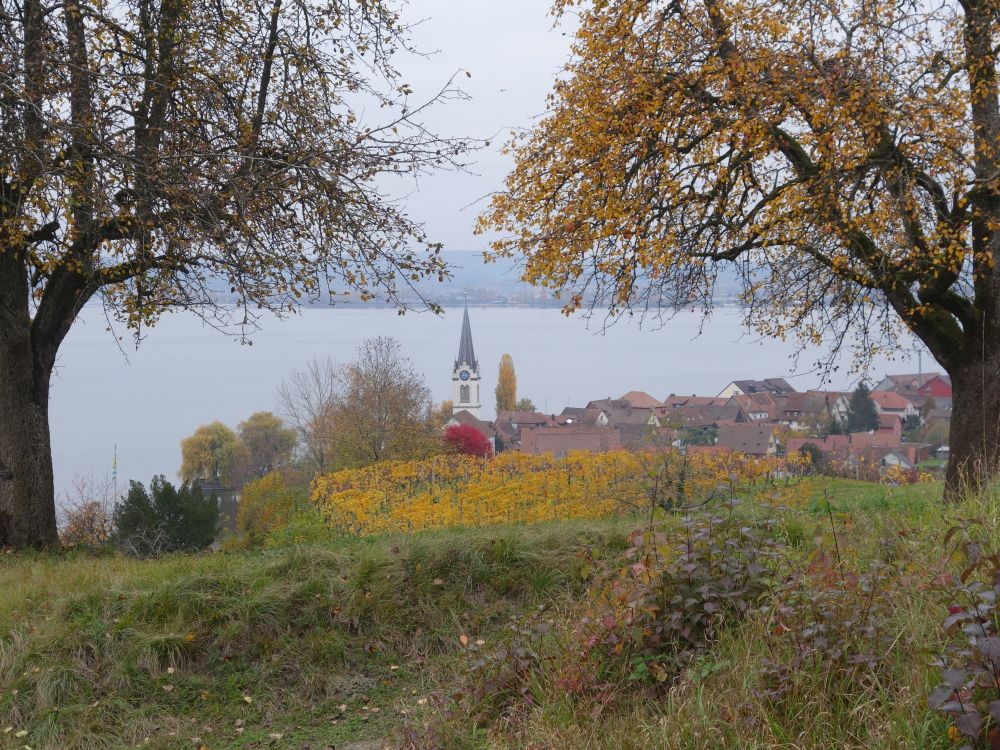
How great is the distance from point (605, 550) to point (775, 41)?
5.56m

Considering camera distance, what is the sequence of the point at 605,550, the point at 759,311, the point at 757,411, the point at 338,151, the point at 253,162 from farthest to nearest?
1. the point at 757,411
2. the point at 759,311
3. the point at 338,151
4. the point at 253,162
5. the point at 605,550

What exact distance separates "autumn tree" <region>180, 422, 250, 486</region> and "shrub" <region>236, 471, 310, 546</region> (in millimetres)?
23759

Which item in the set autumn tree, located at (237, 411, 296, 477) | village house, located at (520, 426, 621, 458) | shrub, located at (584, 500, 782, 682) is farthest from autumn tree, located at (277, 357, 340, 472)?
shrub, located at (584, 500, 782, 682)

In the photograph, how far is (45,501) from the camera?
9.59 meters

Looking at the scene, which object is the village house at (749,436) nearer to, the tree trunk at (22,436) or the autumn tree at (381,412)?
the tree trunk at (22,436)

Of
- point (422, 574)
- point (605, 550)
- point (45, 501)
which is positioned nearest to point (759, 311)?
point (605, 550)

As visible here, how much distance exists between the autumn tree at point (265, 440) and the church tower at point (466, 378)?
18266 mm

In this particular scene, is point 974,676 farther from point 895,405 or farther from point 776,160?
point 895,405

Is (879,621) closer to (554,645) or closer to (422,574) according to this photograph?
(554,645)

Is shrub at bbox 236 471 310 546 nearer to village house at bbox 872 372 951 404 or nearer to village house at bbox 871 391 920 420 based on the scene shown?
village house at bbox 872 372 951 404

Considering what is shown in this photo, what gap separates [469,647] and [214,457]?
153 ft

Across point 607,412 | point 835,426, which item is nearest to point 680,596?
point 835,426

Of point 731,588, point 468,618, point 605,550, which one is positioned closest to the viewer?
point 731,588

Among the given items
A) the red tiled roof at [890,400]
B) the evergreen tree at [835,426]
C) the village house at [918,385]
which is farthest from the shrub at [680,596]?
the red tiled roof at [890,400]
